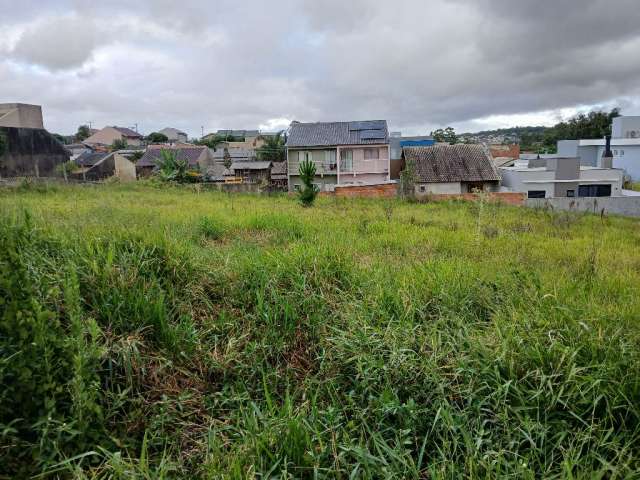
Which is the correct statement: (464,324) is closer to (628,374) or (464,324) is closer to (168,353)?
(628,374)

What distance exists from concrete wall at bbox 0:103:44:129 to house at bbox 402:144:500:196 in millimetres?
27742

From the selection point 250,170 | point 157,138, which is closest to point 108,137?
point 157,138

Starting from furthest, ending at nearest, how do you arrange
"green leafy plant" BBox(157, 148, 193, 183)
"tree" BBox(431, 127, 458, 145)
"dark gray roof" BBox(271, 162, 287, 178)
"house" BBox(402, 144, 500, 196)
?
1. "tree" BBox(431, 127, 458, 145)
2. "dark gray roof" BBox(271, 162, 287, 178)
3. "house" BBox(402, 144, 500, 196)
4. "green leafy plant" BBox(157, 148, 193, 183)

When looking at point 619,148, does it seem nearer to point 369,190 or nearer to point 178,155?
point 369,190

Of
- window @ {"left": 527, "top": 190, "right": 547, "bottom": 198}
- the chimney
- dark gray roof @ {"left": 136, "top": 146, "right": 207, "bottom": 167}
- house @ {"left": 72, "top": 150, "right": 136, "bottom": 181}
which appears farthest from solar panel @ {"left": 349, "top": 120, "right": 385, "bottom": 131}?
house @ {"left": 72, "top": 150, "right": 136, "bottom": 181}

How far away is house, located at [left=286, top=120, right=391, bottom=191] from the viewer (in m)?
31.6

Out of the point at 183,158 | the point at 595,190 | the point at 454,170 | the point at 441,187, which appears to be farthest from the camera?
the point at 183,158

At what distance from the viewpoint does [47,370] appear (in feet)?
6.68

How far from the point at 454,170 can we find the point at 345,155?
8.66m

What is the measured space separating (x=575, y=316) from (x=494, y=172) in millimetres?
27709

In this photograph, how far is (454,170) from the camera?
2842 cm

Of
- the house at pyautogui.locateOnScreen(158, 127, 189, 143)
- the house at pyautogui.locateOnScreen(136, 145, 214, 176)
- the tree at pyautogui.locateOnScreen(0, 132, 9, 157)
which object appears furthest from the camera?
the house at pyautogui.locateOnScreen(158, 127, 189, 143)

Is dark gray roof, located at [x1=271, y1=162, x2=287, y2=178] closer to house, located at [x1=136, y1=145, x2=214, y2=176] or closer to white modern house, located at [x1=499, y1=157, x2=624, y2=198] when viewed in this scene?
house, located at [x1=136, y1=145, x2=214, y2=176]

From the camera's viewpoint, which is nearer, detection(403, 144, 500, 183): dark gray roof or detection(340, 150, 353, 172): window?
detection(403, 144, 500, 183): dark gray roof
